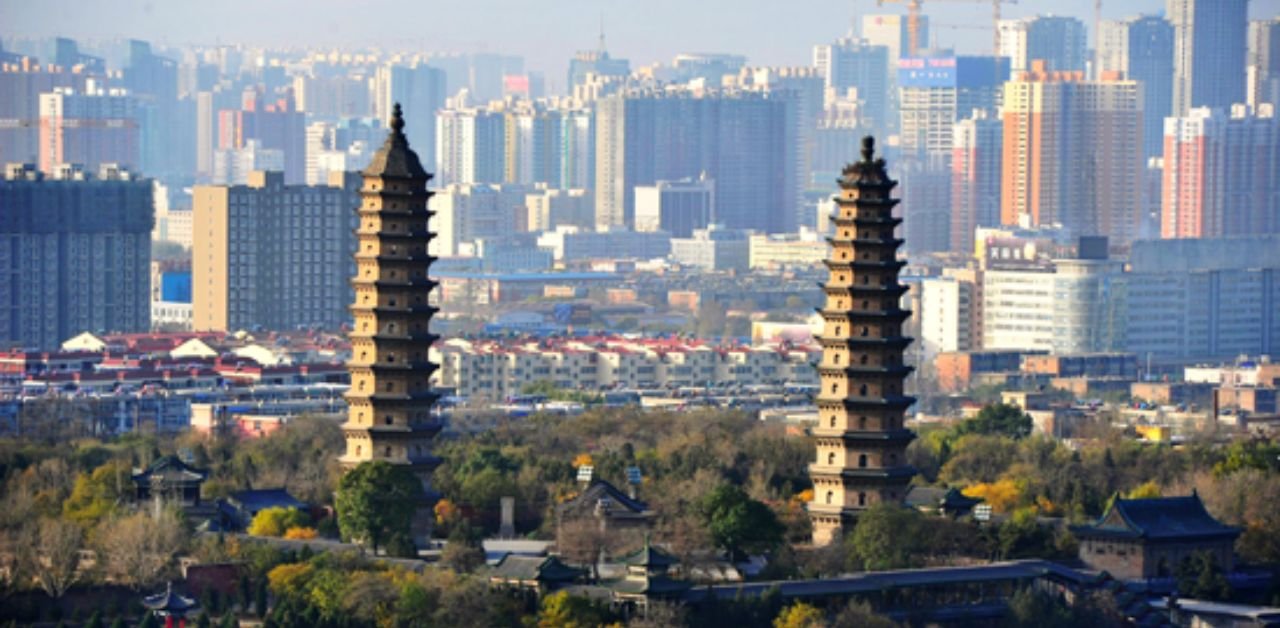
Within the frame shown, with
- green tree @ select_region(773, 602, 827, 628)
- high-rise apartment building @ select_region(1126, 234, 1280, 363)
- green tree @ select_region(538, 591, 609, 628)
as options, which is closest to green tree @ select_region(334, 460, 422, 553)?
green tree @ select_region(538, 591, 609, 628)

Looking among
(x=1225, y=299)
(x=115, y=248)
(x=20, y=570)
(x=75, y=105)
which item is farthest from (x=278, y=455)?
(x=75, y=105)

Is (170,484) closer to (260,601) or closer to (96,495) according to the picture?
(96,495)

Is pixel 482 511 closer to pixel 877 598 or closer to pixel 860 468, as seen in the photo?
pixel 860 468

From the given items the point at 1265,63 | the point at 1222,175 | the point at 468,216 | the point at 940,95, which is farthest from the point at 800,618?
the point at 940,95

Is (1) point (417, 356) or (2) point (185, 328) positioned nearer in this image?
(1) point (417, 356)

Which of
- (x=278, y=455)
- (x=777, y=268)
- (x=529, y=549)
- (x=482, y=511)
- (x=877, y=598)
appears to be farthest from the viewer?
(x=777, y=268)

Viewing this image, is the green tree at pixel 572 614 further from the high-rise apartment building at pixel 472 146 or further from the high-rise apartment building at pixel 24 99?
the high-rise apartment building at pixel 472 146
